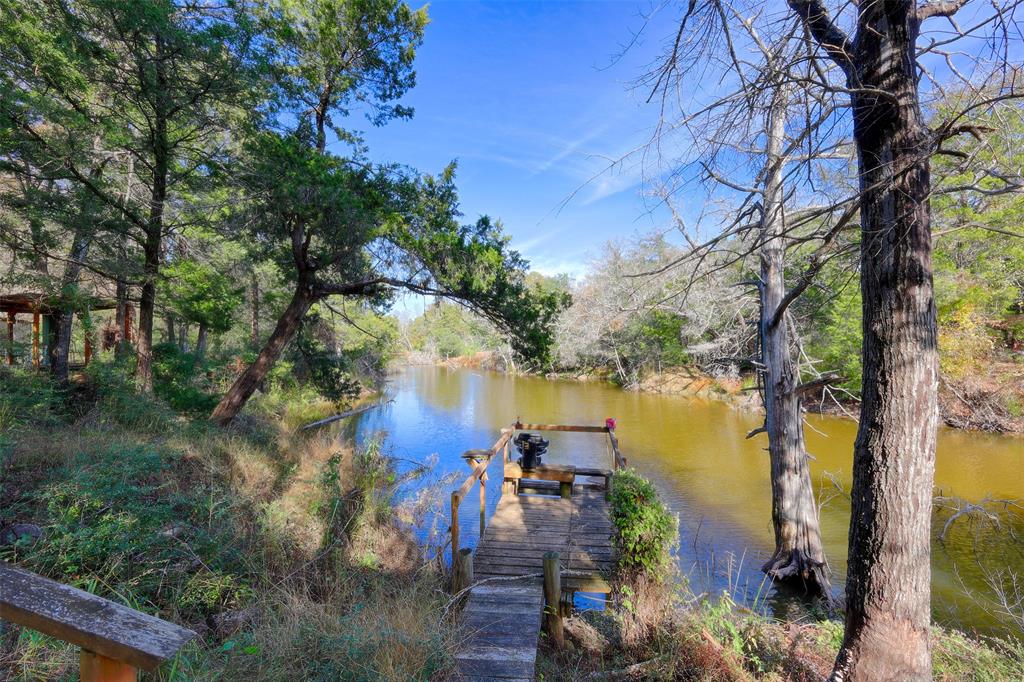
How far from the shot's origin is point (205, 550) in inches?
163

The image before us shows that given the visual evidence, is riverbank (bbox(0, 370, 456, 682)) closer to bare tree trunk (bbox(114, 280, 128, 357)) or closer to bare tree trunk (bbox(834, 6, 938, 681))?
bare tree trunk (bbox(114, 280, 128, 357))

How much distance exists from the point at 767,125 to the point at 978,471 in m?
13.1

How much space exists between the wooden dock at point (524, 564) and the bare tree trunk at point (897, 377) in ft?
7.23

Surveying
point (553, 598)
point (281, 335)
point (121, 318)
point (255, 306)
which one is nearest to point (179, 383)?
point (121, 318)

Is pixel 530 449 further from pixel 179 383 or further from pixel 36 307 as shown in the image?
pixel 36 307

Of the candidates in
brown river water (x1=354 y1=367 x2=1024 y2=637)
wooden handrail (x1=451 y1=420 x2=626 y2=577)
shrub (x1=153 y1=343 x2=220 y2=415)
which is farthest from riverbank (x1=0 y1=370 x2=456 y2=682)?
brown river water (x1=354 y1=367 x2=1024 y2=637)

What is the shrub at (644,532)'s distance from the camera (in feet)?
14.1

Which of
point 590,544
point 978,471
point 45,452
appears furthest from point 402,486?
point 978,471

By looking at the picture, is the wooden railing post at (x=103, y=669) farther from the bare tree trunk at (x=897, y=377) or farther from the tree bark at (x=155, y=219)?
the tree bark at (x=155, y=219)

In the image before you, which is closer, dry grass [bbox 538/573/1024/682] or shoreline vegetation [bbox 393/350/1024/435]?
dry grass [bbox 538/573/1024/682]

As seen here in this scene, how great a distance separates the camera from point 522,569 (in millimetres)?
5223

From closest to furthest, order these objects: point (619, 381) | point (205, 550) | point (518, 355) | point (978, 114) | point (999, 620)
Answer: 1. point (978, 114)
2. point (205, 550)
3. point (999, 620)
4. point (518, 355)
5. point (619, 381)

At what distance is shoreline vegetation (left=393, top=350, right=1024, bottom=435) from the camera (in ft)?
43.0

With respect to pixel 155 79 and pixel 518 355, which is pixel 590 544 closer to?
pixel 518 355
